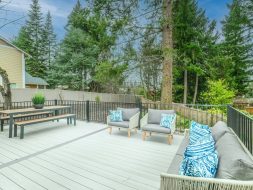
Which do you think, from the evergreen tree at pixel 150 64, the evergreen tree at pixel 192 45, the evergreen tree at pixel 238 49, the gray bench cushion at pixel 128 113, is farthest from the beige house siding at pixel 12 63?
the evergreen tree at pixel 238 49

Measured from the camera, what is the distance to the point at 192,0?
60.0ft

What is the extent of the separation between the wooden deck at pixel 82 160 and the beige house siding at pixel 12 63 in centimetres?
1108

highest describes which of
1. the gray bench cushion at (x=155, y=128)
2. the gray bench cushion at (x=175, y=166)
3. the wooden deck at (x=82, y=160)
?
the gray bench cushion at (x=175, y=166)

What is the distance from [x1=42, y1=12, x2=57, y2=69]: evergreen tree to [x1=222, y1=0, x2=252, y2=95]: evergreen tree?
885 inches

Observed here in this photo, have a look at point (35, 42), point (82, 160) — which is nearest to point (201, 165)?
point (82, 160)

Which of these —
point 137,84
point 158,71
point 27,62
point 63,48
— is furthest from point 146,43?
point 27,62

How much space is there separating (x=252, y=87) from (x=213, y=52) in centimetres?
814

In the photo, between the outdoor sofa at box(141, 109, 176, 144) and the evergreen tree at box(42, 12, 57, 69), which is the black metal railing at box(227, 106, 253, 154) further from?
the evergreen tree at box(42, 12, 57, 69)

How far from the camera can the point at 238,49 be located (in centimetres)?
2214

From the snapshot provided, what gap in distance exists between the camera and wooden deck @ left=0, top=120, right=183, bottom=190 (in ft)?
10.2

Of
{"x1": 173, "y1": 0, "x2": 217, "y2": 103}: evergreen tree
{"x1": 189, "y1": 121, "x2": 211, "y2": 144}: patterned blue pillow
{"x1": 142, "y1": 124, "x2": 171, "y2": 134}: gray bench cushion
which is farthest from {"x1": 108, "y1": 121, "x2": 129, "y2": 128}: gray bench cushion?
{"x1": 173, "y1": 0, "x2": 217, "y2": 103}: evergreen tree

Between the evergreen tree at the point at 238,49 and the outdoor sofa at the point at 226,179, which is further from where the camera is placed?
the evergreen tree at the point at 238,49

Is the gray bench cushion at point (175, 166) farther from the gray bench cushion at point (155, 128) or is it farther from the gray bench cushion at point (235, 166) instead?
the gray bench cushion at point (155, 128)

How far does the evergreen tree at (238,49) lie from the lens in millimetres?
21797
